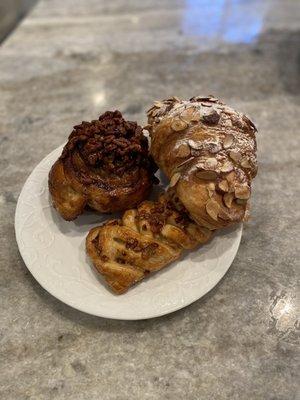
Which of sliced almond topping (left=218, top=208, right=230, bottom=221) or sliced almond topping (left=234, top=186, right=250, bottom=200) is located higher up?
sliced almond topping (left=234, top=186, right=250, bottom=200)

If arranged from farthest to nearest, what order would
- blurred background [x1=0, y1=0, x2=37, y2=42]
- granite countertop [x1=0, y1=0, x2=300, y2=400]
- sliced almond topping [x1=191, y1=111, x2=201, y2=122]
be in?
blurred background [x1=0, y1=0, x2=37, y2=42] < sliced almond topping [x1=191, y1=111, x2=201, y2=122] < granite countertop [x1=0, y1=0, x2=300, y2=400]

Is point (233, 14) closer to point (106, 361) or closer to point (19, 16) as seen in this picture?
point (19, 16)

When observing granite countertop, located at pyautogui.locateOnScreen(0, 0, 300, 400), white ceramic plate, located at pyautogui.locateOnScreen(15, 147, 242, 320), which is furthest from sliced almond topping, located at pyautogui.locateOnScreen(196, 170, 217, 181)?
granite countertop, located at pyautogui.locateOnScreen(0, 0, 300, 400)

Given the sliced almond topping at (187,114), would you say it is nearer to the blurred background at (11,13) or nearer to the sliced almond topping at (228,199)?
the sliced almond topping at (228,199)

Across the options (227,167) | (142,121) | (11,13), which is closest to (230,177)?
(227,167)

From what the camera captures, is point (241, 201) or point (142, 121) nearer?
point (241, 201)

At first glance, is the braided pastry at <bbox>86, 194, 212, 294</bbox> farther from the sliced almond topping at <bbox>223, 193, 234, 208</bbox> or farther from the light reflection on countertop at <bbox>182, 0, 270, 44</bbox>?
the light reflection on countertop at <bbox>182, 0, 270, 44</bbox>

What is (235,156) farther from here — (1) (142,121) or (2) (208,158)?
(1) (142,121)
